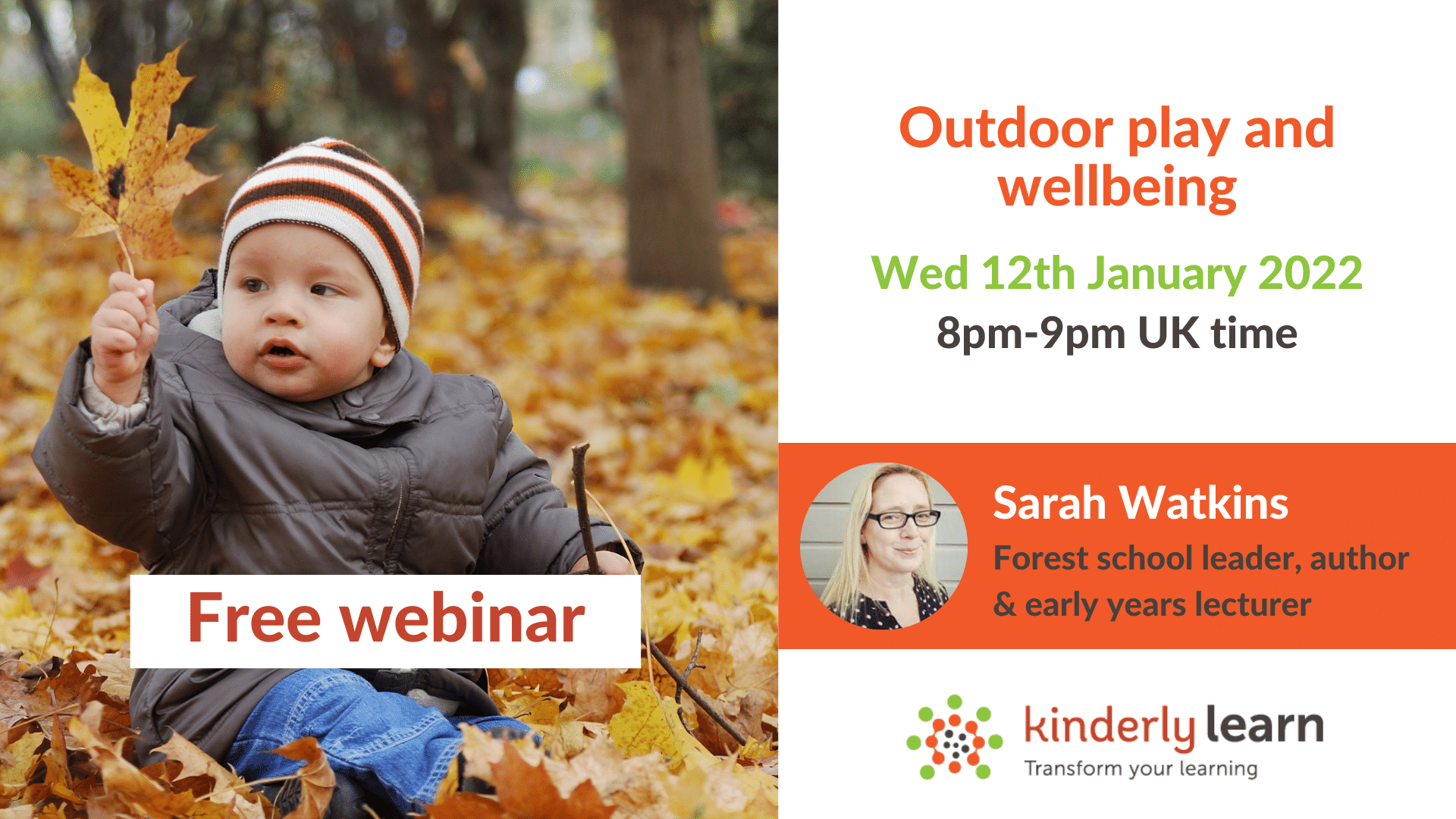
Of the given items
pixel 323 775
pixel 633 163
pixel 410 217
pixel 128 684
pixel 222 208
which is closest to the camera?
pixel 323 775

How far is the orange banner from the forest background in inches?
15.9

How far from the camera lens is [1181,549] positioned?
1.59 m

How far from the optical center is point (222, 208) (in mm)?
8406


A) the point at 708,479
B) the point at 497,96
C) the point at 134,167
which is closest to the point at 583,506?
the point at 134,167

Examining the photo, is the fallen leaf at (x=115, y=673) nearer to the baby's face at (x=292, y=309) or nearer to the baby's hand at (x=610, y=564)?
the baby's face at (x=292, y=309)

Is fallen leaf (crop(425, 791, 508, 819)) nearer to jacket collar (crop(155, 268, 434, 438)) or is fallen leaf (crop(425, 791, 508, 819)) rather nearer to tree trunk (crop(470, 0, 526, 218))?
jacket collar (crop(155, 268, 434, 438))

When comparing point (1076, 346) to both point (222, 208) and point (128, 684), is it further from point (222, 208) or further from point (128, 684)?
point (222, 208)

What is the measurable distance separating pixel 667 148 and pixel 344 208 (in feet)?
16.5

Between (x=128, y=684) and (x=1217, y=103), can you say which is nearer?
(x=1217, y=103)

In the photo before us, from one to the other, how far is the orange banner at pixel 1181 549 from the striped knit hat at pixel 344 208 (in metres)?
0.63

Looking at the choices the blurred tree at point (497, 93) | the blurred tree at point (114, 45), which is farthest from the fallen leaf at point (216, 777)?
the blurred tree at point (497, 93)

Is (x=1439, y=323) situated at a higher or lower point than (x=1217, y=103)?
lower

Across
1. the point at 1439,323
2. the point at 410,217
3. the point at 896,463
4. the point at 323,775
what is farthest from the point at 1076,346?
the point at 323,775

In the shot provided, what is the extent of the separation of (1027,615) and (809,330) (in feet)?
1.52
